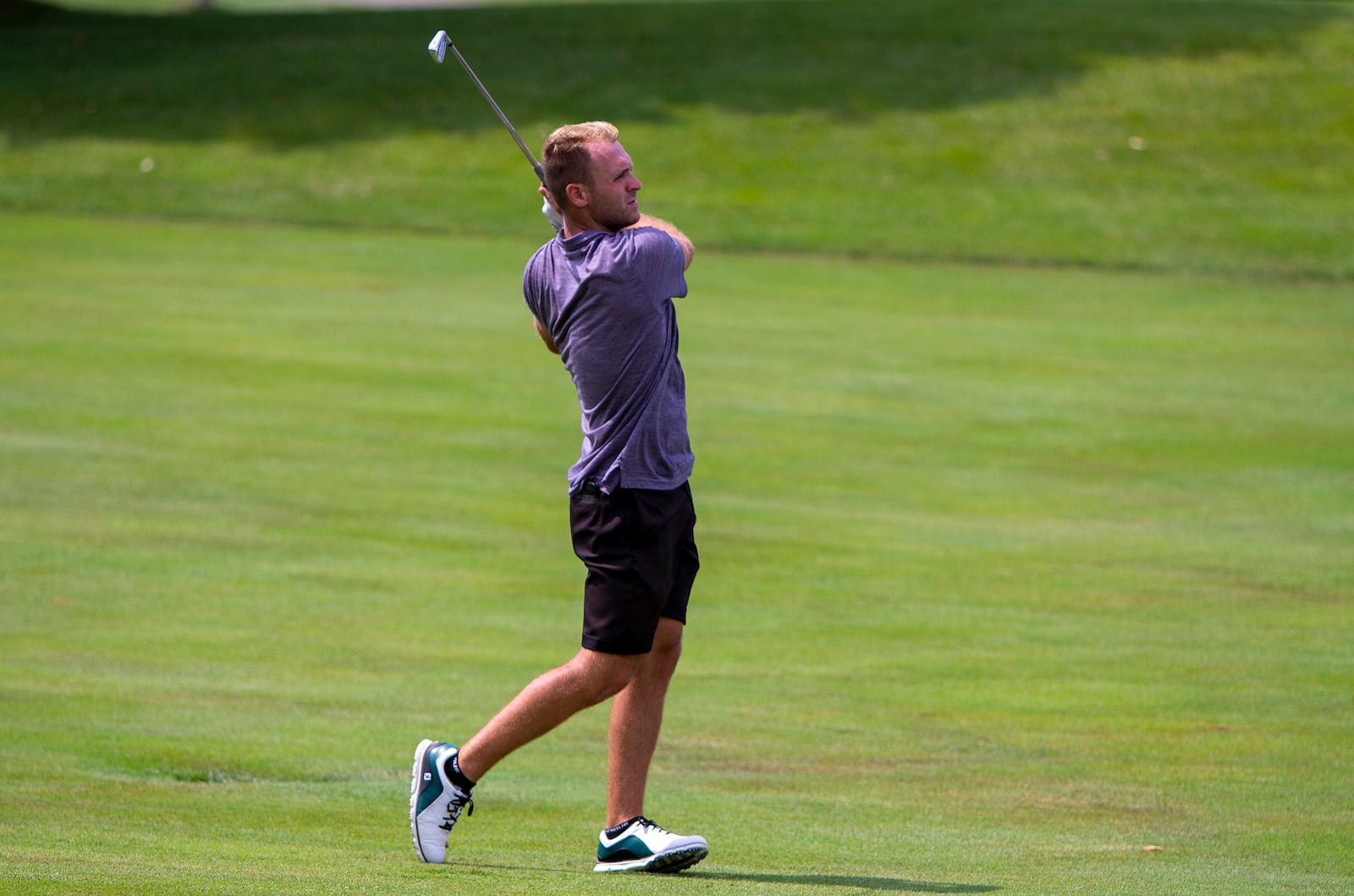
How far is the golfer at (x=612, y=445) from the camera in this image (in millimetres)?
5059

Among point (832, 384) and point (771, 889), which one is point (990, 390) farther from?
point (771, 889)

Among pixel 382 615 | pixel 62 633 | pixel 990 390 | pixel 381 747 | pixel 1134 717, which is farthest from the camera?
pixel 990 390

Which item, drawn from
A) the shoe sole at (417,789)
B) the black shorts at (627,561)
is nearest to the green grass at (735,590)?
the shoe sole at (417,789)

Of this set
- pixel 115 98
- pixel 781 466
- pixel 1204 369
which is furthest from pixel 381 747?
pixel 115 98

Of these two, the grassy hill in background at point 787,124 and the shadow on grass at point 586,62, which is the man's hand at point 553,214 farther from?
the shadow on grass at point 586,62

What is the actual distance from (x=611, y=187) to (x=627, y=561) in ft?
3.26

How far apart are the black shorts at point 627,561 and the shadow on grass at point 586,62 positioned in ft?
76.2

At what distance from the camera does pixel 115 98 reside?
29.9m

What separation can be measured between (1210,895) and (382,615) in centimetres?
494

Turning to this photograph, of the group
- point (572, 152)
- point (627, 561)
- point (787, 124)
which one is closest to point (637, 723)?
point (627, 561)

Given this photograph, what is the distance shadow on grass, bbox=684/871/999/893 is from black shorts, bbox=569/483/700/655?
26.7 inches

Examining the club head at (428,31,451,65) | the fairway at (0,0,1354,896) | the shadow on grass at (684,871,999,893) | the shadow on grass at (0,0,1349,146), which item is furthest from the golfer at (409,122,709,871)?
the shadow on grass at (0,0,1349,146)

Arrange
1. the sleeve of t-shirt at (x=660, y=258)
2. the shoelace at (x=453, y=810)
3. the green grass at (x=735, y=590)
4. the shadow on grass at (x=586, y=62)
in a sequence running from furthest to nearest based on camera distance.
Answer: the shadow on grass at (x=586, y=62), the green grass at (x=735, y=590), the shoelace at (x=453, y=810), the sleeve of t-shirt at (x=660, y=258)

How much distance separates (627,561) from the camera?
5.10 m
